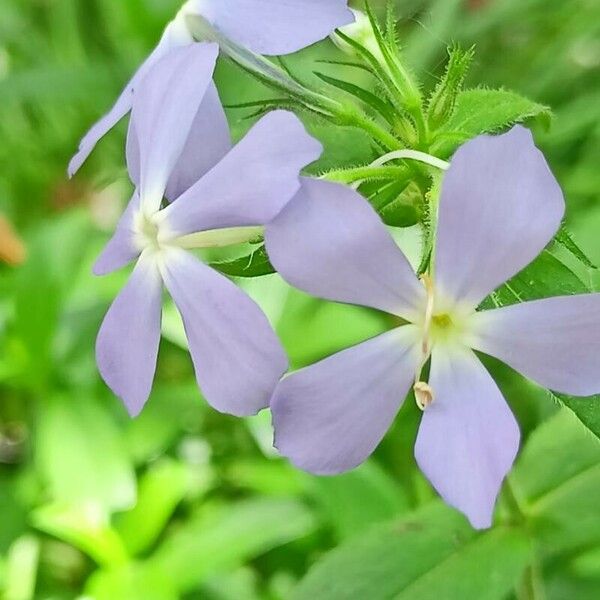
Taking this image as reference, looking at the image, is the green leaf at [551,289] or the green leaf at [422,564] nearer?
the green leaf at [551,289]

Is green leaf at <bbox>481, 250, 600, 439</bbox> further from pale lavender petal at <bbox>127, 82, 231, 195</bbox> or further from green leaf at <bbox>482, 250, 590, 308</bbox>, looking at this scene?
pale lavender petal at <bbox>127, 82, 231, 195</bbox>

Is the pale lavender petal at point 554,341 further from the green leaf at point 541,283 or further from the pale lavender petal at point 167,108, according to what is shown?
the pale lavender petal at point 167,108

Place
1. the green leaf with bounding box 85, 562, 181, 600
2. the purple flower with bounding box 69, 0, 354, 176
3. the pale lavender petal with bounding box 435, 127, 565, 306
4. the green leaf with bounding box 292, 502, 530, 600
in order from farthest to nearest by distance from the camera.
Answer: the green leaf with bounding box 85, 562, 181, 600 → the green leaf with bounding box 292, 502, 530, 600 → the purple flower with bounding box 69, 0, 354, 176 → the pale lavender petal with bounding box 435, 127, 565, 306

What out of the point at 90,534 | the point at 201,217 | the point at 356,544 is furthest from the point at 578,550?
the point at 201,217

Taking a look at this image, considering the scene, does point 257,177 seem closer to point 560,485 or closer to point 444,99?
point 444,99

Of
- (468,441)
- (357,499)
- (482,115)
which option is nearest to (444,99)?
(482,115)

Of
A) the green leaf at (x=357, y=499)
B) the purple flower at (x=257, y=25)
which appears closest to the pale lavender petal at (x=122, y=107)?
the purple flower at (x=257, y=25)

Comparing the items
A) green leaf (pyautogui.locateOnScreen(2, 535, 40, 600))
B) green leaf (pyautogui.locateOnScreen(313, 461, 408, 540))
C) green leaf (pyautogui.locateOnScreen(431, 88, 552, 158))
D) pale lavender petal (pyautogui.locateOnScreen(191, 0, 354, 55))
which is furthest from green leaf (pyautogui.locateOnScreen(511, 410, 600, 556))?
green leaf (pyautogui.locateOnScreen(2, 535, 40, 600))
